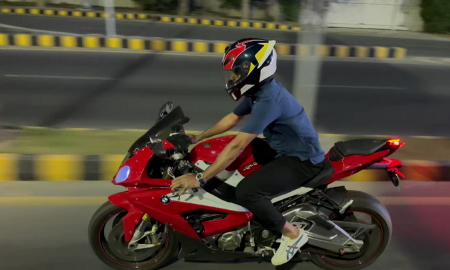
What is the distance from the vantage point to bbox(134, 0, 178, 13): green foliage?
24.3m

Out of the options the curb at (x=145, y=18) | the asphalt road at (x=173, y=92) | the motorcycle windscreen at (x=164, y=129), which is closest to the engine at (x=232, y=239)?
the motorcycle windscreen at (x=164, y=129)

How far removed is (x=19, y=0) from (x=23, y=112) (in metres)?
23.6

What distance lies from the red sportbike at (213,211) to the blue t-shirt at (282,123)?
18cm

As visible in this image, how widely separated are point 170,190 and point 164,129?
390 millimetres

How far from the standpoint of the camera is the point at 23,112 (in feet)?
19.7

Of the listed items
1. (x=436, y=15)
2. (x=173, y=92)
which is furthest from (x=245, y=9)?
(x=173, y=92)

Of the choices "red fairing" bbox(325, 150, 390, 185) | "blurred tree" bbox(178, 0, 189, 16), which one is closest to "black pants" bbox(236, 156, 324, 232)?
"red fairing" bbox(325, 150, 390, 185)

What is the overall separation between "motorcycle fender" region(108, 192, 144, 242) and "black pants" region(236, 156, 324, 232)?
68 cm

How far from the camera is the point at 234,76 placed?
2205 millimetres

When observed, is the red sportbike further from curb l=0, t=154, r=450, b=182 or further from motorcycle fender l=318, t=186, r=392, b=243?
curb l=0, t=154, r=450, b=182

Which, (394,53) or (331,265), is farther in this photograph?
(394,53)

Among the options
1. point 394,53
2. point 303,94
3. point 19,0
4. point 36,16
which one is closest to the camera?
point 303,94

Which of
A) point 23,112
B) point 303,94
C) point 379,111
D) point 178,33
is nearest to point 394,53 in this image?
point 379,111

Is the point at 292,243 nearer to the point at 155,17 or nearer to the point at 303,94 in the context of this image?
the point at 303,94
